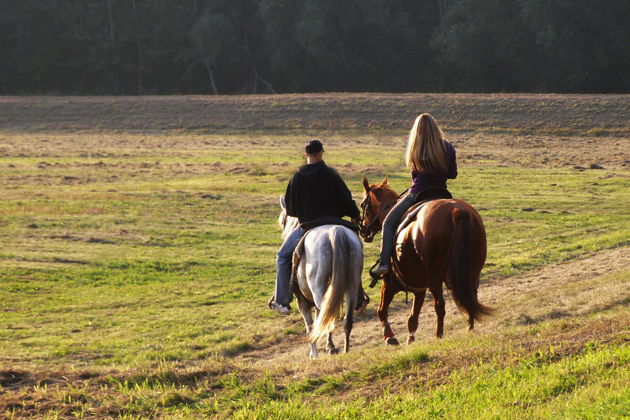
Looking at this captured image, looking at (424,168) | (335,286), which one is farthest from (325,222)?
(424,168)

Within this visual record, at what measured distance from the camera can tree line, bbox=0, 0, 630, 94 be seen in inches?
2486

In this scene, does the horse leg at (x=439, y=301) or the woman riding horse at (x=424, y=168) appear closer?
the horse leg at (x=439, y=301)

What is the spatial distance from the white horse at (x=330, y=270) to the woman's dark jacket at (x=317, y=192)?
1.09 ft

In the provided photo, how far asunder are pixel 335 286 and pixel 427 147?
197 cm

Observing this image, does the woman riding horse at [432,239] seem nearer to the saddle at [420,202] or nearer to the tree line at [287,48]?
the saddle at [420,202]

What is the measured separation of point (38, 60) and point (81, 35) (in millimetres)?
4354

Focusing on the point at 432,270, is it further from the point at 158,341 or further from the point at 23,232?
the point at 23,232

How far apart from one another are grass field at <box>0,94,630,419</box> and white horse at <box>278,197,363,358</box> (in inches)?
24.6

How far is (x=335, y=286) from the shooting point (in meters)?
9.66

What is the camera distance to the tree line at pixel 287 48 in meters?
63.2

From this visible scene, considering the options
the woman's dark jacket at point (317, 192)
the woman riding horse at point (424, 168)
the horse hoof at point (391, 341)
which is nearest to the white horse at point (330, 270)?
the woman's dark jacket at point (317, 192)

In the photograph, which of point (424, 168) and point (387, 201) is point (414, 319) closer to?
point (387, 201)

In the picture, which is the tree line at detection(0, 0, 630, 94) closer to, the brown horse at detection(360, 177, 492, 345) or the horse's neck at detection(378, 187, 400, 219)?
the horse's neck at detection(378, 187, 400, 219)

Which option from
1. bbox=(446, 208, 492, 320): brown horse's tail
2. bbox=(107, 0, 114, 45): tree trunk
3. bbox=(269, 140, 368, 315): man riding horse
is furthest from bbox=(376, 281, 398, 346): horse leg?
bbox=(107, 0, 114, 45): tree trunk
